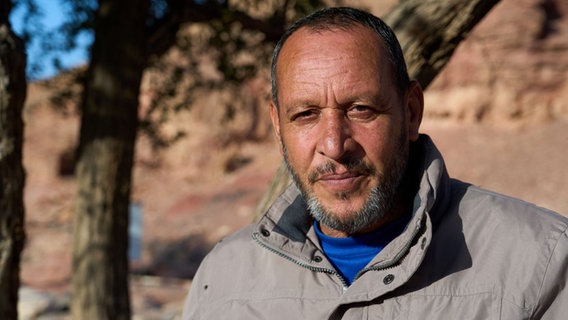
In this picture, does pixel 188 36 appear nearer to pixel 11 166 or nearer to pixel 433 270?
pixel 11 166

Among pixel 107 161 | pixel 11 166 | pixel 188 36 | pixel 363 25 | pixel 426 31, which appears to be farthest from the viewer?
pixel 188 36

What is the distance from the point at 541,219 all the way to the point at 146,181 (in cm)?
2651

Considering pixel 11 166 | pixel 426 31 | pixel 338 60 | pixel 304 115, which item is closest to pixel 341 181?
pixel 304 115

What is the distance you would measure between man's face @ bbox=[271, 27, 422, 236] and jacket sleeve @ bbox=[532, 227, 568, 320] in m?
0.49

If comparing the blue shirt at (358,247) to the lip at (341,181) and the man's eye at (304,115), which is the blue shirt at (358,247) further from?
the man's eye at (304,115)

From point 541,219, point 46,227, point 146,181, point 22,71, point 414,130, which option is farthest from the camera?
point 146,181

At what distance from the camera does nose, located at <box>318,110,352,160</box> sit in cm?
202

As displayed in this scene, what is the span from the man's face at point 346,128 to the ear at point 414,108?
0.06 m

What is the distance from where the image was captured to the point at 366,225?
2.09 metres

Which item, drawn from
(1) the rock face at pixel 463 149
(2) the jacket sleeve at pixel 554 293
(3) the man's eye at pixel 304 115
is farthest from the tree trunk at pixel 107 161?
(1) the rock face at pixel 463 149

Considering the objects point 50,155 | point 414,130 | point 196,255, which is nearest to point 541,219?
point 414,130

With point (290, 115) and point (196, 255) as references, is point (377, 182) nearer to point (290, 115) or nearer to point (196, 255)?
point (290, 115)

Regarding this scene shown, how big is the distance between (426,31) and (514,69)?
60.3ft

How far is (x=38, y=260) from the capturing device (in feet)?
63.5
